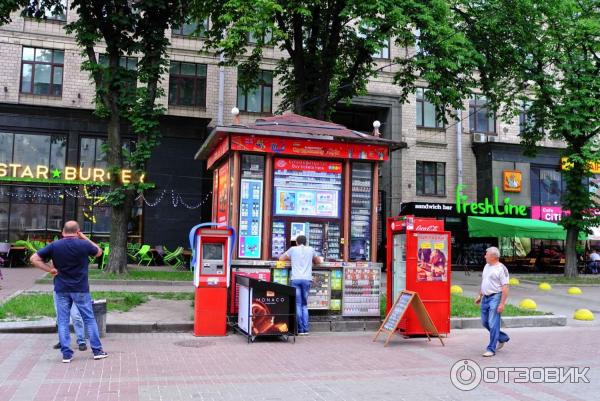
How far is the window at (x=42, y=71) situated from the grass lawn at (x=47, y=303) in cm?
1502

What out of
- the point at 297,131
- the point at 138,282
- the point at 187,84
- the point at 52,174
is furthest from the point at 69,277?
the point at 187,84

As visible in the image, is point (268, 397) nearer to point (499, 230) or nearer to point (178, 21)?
point (178, 21)

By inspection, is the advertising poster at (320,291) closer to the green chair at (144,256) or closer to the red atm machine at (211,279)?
the red atm machine at (211,279)

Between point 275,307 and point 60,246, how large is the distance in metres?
3.62

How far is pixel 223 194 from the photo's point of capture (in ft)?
37.9

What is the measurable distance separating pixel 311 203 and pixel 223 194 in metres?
2.03

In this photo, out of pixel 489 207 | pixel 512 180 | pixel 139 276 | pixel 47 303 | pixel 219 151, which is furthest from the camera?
pixel 512 180

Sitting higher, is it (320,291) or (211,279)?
(211,279)

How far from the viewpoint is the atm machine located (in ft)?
30.8

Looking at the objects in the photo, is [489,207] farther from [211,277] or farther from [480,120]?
[211,277]

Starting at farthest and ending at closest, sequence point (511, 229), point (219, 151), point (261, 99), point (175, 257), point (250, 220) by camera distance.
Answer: point (261, 99), point (511, 229), point (175, 257), point (219, 151), point (250, 220)

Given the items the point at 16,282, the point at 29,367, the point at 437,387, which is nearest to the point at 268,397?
the point at 437,387

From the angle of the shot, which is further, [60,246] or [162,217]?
[162,217]

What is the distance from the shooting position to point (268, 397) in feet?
18.6
